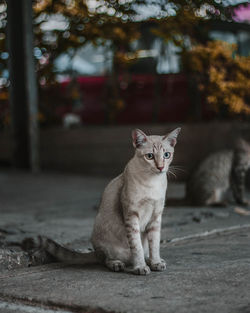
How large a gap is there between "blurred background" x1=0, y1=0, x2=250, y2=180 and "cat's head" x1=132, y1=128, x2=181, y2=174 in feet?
16.2

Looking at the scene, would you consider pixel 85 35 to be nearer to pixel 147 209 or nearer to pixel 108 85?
pixel 108 85

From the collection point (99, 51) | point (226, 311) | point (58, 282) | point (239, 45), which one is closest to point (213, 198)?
point (58, 282)

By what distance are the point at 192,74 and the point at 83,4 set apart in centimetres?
244

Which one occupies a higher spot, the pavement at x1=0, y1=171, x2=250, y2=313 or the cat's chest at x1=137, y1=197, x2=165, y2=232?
the cat's chest at x1=137, y1=197, x2=165, y2=232

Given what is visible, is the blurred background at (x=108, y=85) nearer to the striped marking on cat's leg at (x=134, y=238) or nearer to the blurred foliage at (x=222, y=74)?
the blurred foliage at (x=222, y=74)

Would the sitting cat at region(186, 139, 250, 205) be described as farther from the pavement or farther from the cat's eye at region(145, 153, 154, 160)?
the cat's eye at region(145, 153, 154, 160)

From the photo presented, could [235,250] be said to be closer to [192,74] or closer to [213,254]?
[213,254]

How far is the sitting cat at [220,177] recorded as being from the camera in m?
5.97

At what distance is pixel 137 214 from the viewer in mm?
3062

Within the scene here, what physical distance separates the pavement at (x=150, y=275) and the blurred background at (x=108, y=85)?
3.44m

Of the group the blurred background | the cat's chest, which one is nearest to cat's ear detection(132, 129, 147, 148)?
the cat's chest

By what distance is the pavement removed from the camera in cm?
239

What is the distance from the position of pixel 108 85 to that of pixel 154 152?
7.78m

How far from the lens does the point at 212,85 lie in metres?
8.69
